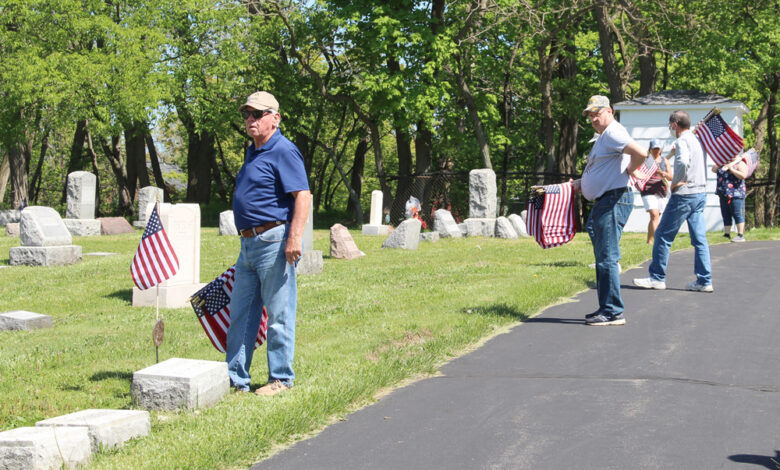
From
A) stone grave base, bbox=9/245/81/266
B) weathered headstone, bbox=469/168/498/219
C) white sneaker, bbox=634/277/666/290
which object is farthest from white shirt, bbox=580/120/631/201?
weathered headstone, bbox=469/168/498/219

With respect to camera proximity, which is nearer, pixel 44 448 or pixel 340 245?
pixel 44 448

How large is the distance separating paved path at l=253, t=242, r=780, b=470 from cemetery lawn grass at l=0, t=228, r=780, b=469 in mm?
287

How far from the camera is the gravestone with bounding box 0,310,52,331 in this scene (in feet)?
32.7

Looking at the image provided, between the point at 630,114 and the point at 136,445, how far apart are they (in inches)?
Answer: 913

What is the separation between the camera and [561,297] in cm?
1009

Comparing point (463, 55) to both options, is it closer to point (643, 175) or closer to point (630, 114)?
point (630, 114)

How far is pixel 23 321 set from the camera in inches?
392

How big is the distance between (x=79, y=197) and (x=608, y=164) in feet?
72.5

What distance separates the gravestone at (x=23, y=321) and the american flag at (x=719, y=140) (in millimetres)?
11279

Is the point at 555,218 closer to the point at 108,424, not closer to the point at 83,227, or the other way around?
the point at 108,424

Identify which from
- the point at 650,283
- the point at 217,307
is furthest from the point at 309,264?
the point at 217,307

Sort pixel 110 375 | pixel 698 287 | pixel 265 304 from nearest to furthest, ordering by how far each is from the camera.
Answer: pixel 265 304 < pixel 110 375 < pixel 698 287

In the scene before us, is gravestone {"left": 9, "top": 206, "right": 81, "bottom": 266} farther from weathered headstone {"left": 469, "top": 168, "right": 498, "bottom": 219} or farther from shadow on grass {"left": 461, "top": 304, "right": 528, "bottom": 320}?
weathered headstone {"left": 469, "top": 168, "right": 498, "bottom": 219}

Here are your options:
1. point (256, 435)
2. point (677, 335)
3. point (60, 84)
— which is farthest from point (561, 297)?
point (60, 84)
